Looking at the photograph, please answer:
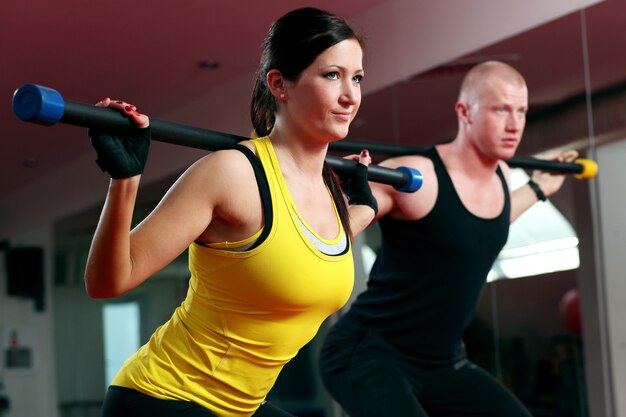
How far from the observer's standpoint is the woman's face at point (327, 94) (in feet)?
5.97

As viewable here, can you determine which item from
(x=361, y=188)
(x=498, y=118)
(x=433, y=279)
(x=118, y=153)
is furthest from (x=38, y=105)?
(x=498, y=118)

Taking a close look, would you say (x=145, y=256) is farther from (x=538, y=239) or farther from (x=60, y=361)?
(x=60, y=361)

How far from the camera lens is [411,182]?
8.09 ft

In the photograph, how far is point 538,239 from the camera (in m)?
3.88

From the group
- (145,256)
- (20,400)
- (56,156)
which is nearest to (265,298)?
(145,256)

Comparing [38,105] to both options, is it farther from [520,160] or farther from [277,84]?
[520,160]

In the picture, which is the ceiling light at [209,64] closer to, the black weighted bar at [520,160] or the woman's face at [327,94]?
the black weighted bar at [520,160]

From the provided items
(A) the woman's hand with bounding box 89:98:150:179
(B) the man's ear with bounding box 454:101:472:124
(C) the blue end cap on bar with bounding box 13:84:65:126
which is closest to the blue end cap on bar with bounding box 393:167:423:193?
(B) the man's ear with bounding box 454:101:472:124

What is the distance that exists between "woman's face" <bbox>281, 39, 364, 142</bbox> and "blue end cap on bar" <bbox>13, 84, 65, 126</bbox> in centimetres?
52

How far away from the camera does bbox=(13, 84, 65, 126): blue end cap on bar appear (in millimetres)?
1484

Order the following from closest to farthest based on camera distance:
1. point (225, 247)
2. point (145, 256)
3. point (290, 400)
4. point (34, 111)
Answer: point (34, 111) < point (145, 256) < point (225, 247) < point (290, 400)

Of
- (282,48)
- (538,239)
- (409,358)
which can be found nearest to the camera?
(282,48)

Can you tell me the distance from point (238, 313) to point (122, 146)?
1.35ft

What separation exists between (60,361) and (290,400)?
4.14 m
